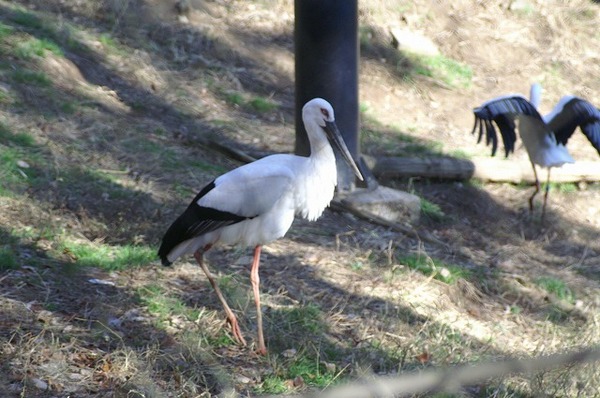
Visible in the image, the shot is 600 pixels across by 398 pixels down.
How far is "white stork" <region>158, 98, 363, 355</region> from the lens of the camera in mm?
5098

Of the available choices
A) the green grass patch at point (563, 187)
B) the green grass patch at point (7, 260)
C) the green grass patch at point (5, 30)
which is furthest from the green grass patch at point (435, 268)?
the green grass patch at point (5, 30)

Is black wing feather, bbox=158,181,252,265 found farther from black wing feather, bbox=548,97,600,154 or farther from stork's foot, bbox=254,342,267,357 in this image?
black wing feather, bbox=548,97,600,154

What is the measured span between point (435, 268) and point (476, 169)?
97.8 inches

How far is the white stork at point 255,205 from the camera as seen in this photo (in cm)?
510

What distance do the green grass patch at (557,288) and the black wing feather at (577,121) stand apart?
168 cm

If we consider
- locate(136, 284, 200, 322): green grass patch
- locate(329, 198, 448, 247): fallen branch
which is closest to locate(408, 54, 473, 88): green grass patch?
locate(329, 198, 448, 247): fallen branch

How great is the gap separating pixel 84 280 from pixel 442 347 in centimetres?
209

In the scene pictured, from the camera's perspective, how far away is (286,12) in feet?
37.4

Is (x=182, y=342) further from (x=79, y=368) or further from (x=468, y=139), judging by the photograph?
(x=468, y=139)

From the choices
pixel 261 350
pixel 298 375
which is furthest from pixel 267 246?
pixel 298 375

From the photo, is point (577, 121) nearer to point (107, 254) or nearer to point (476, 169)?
point (476, 169)

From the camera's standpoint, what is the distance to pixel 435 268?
6527 millimetres

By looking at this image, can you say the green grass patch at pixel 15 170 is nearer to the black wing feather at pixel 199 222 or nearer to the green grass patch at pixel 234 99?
the black wing feather at pixel 199 222

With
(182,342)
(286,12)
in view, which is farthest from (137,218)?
(286,12)
